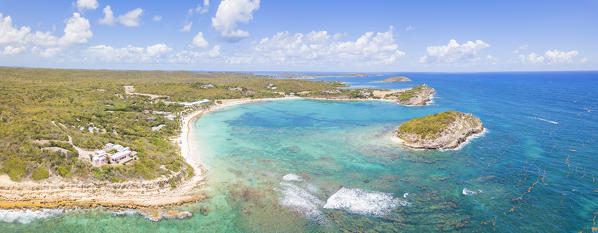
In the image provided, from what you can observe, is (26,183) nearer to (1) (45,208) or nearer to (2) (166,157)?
(1) (45,208)

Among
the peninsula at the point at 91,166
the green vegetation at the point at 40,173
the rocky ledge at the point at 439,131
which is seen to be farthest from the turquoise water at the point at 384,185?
the green vegetation at the point at 40,173

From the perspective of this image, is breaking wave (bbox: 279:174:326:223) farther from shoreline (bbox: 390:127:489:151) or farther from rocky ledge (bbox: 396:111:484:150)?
rocky ledge (bbox: 396:111:484:150)

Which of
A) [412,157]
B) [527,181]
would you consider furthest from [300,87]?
[527,181]

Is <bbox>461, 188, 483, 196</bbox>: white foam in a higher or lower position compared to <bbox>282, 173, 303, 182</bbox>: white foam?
higher

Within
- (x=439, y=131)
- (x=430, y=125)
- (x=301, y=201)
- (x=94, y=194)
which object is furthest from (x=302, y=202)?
(x=430, y=125)

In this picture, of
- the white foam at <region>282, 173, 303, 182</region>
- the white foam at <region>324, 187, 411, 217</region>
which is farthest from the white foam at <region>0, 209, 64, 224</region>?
the white foam at <region>324, 187, 411, 217</region>

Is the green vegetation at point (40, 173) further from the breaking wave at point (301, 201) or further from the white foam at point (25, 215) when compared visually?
the breaking wave at point (301, 201)

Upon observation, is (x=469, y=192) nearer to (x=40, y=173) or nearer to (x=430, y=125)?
(x=430, y=125)
